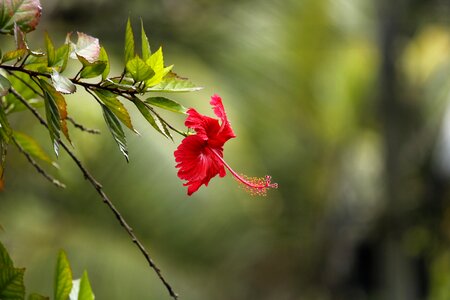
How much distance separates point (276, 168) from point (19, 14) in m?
5.37

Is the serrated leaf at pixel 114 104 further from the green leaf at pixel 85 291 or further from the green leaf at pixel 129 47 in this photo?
the green leaf at pixel 85 291

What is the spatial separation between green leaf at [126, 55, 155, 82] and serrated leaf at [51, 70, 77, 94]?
3.2 inches

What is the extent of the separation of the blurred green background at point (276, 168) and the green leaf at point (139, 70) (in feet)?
11.2

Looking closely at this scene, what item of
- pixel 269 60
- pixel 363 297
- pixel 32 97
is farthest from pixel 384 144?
pixel 32 97

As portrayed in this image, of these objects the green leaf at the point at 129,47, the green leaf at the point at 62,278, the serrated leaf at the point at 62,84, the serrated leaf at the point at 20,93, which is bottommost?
the green leaf at the point at 62,278

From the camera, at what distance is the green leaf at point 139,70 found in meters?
1.06

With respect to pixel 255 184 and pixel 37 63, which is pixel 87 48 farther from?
pixel 255 184

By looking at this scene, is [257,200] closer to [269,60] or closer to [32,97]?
[269,60]

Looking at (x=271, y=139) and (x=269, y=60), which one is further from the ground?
(x=269, y=60)

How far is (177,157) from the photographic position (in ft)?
3.54

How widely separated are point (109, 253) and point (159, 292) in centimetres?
35

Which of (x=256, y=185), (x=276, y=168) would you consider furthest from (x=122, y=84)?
(x=276, y=168)

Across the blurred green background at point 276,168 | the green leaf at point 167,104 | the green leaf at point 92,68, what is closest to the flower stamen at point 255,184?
the green leaf at point 167,104

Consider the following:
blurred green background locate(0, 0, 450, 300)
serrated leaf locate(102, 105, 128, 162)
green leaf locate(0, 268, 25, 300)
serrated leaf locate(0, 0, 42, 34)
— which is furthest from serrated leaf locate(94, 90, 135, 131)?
blurred green background locate(0, 0, 450, 300)
